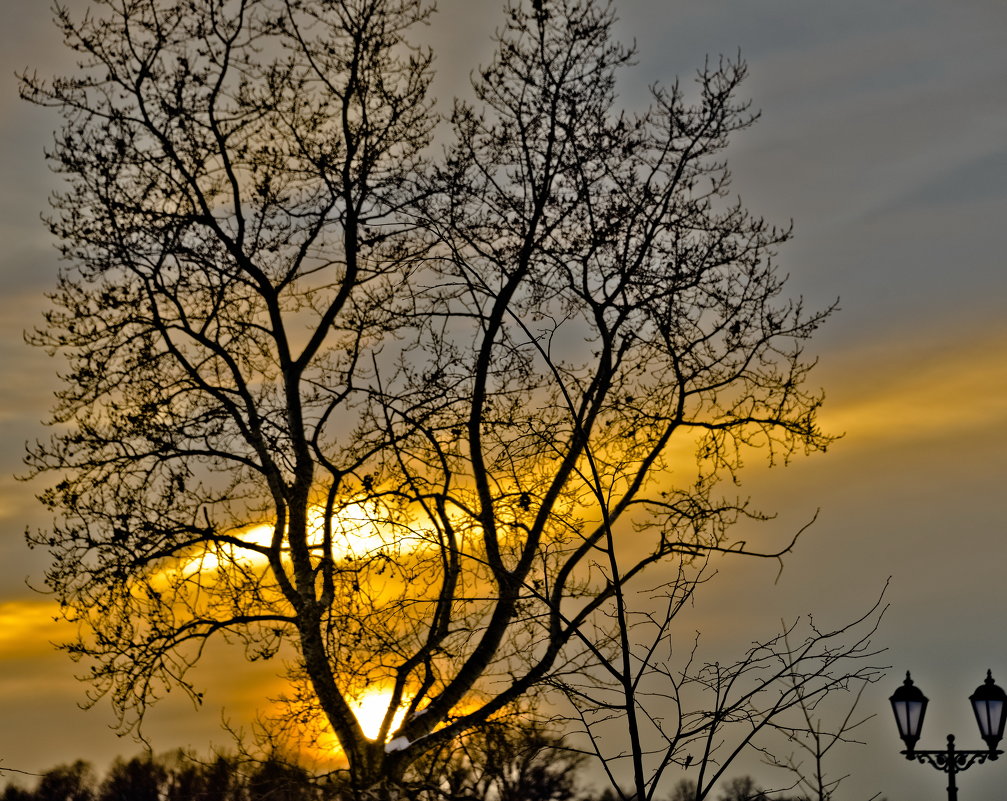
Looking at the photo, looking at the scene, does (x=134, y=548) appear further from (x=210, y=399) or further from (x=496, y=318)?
(x=496, y=318)

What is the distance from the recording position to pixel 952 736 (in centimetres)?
1466

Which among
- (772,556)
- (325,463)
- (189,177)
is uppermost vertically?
(189,177)

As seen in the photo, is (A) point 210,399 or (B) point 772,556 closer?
A: (B) point 772,556

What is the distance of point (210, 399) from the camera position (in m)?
14.0

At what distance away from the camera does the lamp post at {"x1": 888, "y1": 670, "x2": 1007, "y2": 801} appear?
1447cm

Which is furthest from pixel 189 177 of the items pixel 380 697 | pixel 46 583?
pixel 380 697

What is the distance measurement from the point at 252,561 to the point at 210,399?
1726 mm

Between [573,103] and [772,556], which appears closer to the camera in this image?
[772,556]

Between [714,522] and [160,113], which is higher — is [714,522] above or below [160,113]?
below

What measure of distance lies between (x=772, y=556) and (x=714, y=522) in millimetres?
856

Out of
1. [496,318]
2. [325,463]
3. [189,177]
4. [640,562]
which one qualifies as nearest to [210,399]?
[325,463]

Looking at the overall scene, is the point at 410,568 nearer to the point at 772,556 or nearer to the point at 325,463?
the point at 325,463

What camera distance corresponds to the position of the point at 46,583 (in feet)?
42.9

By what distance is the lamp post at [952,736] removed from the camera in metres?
14.5
